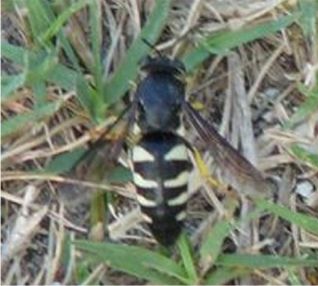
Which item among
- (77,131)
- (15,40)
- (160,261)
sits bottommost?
(160,261)

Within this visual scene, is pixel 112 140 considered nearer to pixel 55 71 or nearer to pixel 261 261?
pixel 55 71

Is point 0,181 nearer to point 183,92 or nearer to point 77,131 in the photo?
point 77,131

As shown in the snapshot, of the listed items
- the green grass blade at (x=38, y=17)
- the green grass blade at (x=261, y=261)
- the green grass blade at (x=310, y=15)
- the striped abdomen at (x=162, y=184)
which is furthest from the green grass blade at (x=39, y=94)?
the green grass blade at (x=310, y=15)

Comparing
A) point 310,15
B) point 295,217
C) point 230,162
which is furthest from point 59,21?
point 295,217

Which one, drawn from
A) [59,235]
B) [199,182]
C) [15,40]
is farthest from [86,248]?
[15,40]

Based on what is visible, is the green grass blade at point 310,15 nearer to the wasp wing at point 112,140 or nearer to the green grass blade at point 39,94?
the wasp wing at point 112,140
